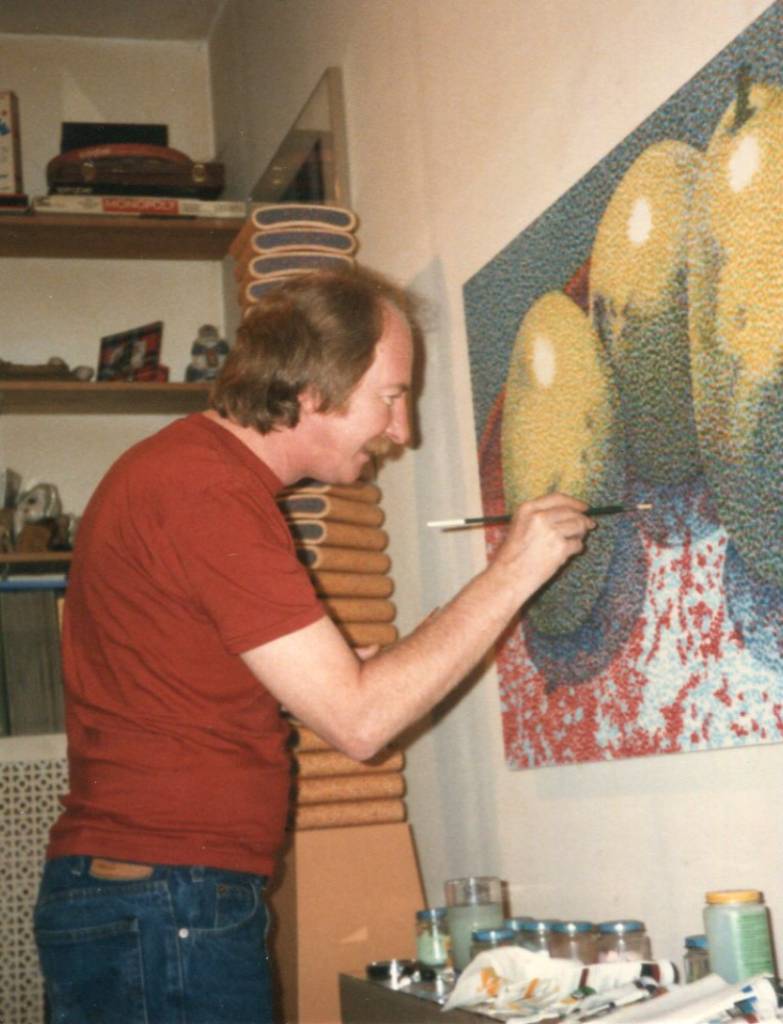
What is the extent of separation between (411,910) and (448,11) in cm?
155

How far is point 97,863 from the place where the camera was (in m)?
1.57

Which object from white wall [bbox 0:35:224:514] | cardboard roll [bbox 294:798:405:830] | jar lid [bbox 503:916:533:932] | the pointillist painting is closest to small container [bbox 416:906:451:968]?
jar lid [bbox 503:916:533:932]

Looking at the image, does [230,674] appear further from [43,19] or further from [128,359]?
[43,19]

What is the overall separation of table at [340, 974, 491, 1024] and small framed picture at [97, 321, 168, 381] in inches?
81.9

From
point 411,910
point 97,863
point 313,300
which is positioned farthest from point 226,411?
point 411,910

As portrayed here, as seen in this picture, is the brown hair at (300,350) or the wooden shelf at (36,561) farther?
the wooden shelf at (36,561)

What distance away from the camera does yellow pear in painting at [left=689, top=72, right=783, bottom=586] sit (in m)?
1.43

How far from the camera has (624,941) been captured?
5.22 feet

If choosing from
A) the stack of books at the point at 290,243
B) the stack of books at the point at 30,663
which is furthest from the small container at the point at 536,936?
the stack of books at the point at 30,663

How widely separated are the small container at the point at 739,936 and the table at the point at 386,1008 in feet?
0.90

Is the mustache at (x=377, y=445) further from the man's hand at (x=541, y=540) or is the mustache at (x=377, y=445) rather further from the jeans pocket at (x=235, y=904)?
the jeans pocket at (x=235, y=904)

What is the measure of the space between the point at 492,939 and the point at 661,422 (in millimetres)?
681

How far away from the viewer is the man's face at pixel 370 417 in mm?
1800

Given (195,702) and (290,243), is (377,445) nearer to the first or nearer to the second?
(195,702)
